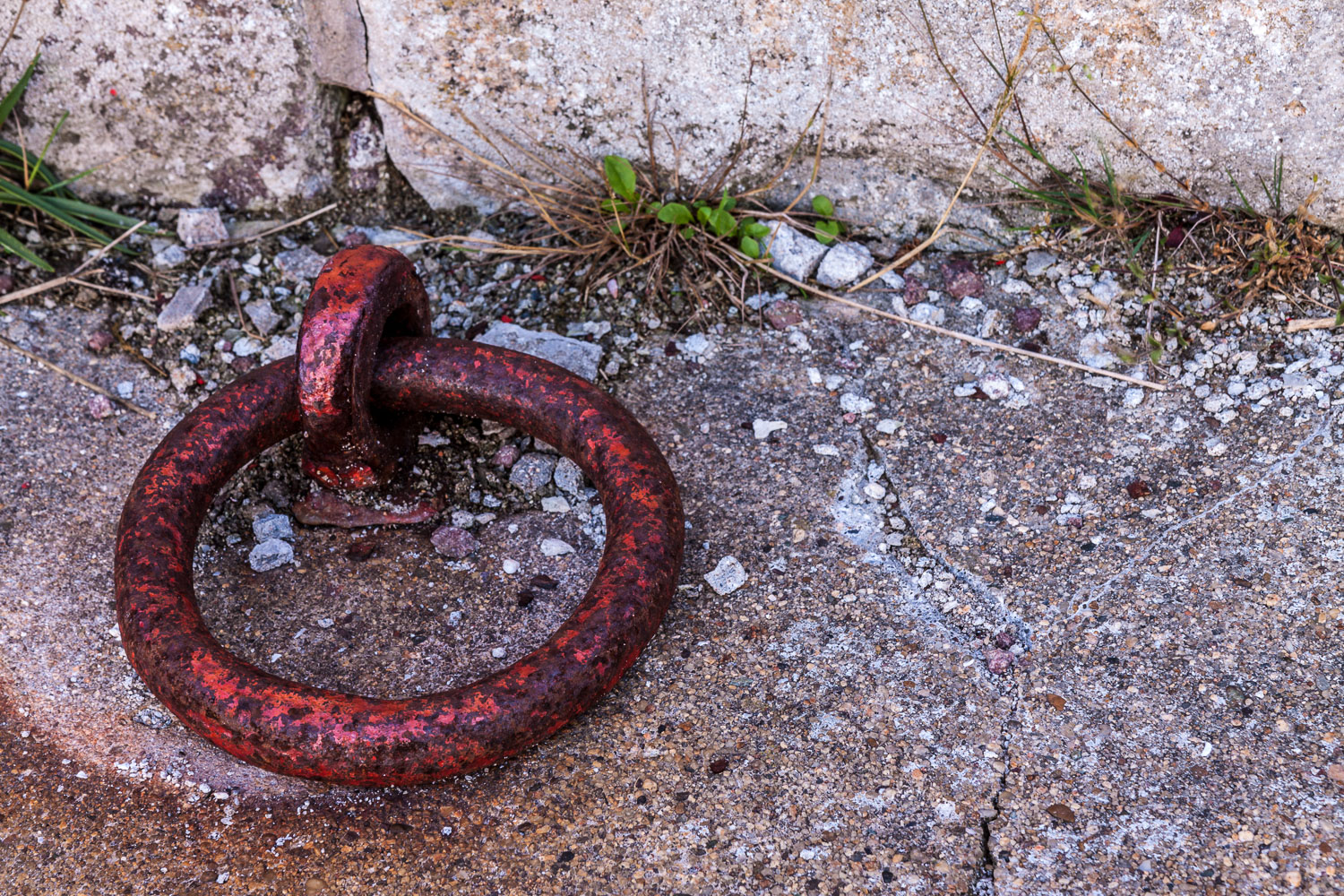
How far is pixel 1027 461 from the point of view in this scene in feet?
7.12

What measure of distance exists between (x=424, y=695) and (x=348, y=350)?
634 millimetres

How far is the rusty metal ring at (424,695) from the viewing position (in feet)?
5.12

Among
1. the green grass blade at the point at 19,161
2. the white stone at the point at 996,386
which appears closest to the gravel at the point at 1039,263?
the white stone at the point at 996,386

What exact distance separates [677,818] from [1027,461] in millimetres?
1056

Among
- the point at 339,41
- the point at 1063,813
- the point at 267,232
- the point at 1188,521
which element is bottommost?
the point at 1063,813

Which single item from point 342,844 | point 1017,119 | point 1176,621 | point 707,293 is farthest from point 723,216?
point 342,844

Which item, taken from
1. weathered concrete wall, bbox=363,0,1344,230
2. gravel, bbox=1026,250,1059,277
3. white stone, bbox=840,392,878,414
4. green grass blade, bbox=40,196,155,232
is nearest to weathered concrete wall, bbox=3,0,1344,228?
weathered concrete wall, bbox=363,0,1344,230

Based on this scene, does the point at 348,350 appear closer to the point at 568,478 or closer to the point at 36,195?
the point at 568,478

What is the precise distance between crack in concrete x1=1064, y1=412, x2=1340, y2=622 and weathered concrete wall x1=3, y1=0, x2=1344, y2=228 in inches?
22.5

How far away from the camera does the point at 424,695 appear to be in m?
1.64

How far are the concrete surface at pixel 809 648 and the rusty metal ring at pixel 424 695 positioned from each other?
0.56 ft

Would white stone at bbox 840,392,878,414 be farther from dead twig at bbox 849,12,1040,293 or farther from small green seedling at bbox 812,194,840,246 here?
small green seedling at bbox 812,194,840,246

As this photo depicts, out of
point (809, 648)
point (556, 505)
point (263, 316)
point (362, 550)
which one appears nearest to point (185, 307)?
Result: point (263, 316)

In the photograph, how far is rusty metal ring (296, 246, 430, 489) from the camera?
1858 mm
